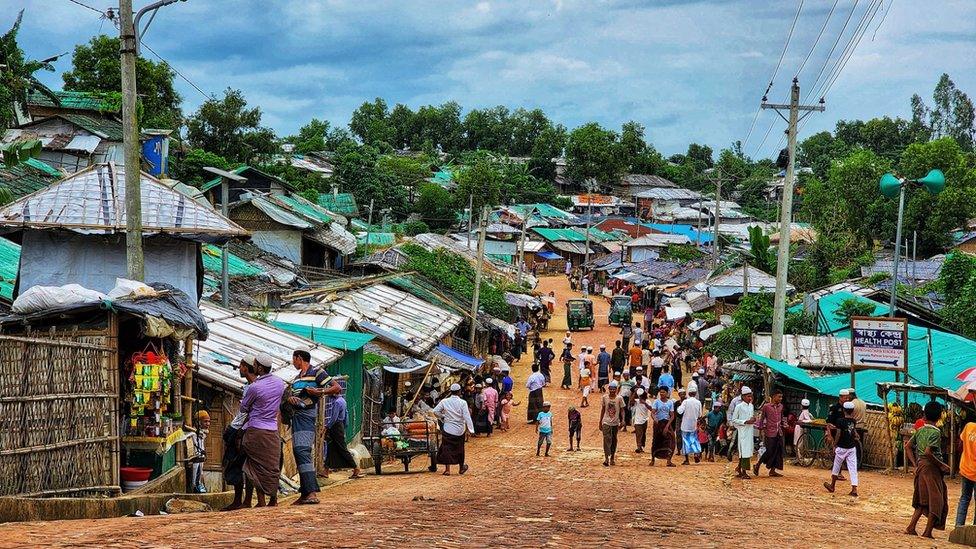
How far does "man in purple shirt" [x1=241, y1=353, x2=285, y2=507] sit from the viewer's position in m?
10.3

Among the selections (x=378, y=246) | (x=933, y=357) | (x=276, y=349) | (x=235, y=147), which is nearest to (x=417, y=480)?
(x=276, y=349)

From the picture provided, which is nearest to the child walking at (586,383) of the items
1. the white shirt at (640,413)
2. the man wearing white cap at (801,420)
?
the white shirt at (640,413)

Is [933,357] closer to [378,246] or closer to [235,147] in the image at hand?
[378,246]

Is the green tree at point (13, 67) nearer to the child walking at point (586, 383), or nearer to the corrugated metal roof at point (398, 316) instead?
the corrugated metal roof at point (398, 316)

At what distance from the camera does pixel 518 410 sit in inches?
1185

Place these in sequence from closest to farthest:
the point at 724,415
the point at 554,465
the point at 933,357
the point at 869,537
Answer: the point at 869,537 → the point at 554,465 → the point at 724,415 → the point at 933,357

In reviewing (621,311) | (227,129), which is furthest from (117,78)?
(621,311)

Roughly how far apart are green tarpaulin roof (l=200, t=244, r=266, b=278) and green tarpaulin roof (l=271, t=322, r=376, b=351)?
7008 millimetres

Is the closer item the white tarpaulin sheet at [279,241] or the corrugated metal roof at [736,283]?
the white tarpaulin sheet at [279,241]

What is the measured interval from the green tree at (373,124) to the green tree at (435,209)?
123ft

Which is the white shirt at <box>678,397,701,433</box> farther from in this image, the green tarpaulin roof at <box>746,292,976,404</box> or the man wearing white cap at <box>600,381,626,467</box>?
the green tarpaulin roof at <box>746,292,976,404</box>

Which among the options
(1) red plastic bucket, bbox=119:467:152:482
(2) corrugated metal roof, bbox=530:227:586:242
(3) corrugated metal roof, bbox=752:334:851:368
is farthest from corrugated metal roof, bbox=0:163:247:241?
(2) corrugated metal roof, bbox=530:227:586:242

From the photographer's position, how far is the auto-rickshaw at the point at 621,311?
5084cm

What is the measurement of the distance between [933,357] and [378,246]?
29907mm
